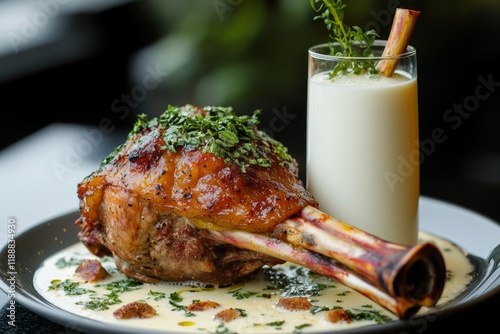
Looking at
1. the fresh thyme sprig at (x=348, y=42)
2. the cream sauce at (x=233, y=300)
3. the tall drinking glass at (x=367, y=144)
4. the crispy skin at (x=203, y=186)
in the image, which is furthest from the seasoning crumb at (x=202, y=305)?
the fresh thyme sprig at (x=348, y=42)

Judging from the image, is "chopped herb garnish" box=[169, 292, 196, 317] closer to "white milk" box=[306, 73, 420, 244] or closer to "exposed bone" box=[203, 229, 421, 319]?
"exposed bone" box=[203, 229, 421, 319]

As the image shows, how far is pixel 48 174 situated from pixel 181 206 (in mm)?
1791

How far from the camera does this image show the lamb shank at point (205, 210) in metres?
2.22

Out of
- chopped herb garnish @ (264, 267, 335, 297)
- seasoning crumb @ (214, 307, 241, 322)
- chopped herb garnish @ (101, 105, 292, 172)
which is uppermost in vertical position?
chopped herb garnish @ (101, 105, 292, 172)

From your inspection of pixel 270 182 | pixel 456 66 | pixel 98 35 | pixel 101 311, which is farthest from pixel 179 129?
pixel 98 35

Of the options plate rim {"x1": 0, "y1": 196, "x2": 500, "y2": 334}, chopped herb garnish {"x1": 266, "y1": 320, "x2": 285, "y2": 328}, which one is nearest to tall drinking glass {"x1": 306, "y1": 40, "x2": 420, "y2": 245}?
plate rim {"x1": 0, "y1": 196, "x2": 500, "y2": 334}

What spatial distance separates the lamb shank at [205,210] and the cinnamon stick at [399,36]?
45cm

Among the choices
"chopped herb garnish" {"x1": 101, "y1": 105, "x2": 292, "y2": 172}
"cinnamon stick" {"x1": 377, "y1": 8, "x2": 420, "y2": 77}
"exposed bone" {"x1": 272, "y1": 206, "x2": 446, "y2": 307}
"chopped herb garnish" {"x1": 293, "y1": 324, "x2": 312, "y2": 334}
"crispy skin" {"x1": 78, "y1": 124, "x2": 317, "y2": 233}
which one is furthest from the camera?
"cinnamon stick" {"x1": 377, "y1": 8, "x2": 420, "y2": 77}

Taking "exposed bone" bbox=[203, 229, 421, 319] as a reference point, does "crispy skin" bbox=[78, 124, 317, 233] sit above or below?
above

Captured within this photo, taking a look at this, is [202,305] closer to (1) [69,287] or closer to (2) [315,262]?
(2) [315,262]

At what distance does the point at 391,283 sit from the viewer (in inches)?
74.9

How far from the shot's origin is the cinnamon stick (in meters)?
2.52

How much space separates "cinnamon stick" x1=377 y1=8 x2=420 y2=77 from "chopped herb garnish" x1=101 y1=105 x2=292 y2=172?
447 mm

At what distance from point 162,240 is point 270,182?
382 millimetres
